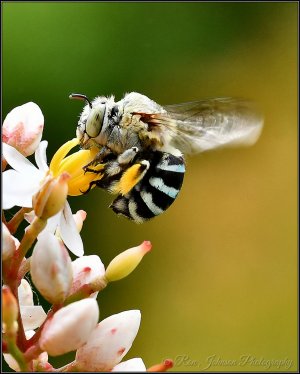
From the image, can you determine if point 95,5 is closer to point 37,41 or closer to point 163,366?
point 37,41

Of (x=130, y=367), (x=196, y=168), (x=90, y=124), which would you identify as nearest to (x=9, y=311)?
(x=130, y=367)

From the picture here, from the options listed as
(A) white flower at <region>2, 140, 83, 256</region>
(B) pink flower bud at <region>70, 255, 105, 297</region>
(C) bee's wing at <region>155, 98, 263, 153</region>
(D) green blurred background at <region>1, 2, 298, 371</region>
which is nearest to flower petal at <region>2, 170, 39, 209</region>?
(A) white flower at <region>2, 140, 83, 256</region>

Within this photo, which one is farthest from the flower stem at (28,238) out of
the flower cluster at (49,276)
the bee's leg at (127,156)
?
the bee's leg at (127,156)

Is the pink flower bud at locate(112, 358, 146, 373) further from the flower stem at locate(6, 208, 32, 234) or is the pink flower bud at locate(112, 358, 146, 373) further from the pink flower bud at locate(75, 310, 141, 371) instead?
the flower stem at locate(6, 208, 32, 234)

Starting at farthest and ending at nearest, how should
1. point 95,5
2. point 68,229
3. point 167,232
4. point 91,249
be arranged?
1. point 167,232
2. point 91,249
3. point 95,5
4. point 68,229

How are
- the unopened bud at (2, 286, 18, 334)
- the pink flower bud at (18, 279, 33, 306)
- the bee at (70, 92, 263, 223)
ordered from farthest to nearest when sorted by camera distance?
the bee at (70, 92, 263, 223)
the pink flower bud at (18, 279, 33, 306)
the unopened bud at (2, 286, 18, 334)

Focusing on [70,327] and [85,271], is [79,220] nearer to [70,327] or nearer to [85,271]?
[85,271]

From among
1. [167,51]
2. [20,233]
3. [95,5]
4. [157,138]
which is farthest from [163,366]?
[167,51]

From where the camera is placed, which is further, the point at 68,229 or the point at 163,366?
the point at 68,229
